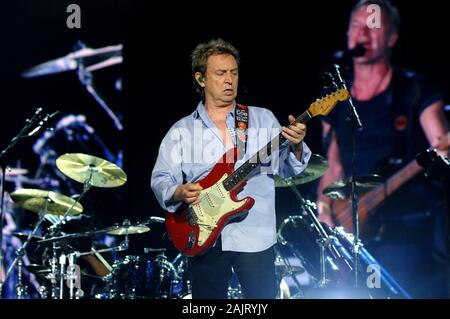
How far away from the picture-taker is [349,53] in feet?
19.0

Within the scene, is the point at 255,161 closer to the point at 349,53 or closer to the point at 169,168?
the point at 169,168

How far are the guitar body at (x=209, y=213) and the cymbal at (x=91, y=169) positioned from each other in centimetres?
224

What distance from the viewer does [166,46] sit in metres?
6.39

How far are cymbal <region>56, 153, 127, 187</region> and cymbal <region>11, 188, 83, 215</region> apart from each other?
0.28 meters

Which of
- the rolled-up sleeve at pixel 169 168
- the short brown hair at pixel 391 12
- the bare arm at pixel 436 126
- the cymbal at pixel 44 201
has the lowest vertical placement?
the rolled-up sleeve at pixel 169 168

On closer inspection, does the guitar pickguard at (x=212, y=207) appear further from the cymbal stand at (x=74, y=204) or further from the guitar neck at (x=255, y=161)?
the cymbal stand at (x=74, y=204)

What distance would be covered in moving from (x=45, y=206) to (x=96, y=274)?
977mm

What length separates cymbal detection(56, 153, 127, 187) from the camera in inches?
227

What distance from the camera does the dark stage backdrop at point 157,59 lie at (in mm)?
5902

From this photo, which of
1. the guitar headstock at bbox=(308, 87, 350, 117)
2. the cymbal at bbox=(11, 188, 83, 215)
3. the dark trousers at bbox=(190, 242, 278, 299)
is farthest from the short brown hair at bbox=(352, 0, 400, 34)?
the cymbal at bbox=(11, 188, 83, 215)

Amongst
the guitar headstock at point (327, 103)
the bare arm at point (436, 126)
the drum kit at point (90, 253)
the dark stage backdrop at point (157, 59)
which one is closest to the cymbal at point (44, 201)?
the drum kit at point (90, 253)

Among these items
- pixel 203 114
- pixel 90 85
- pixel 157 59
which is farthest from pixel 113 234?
pixel 203 114
